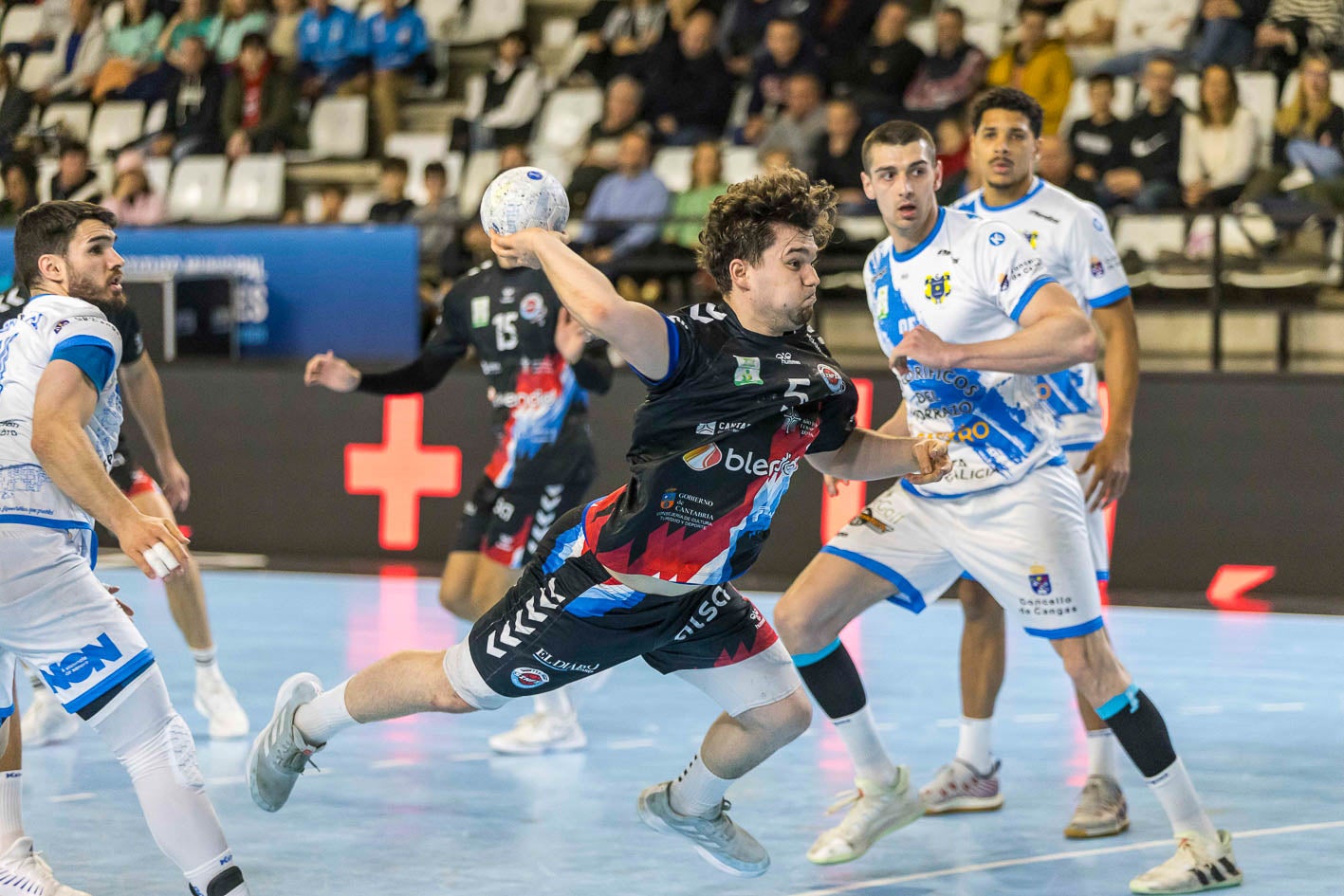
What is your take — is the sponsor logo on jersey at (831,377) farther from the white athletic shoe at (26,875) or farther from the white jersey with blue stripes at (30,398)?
the white athletic shoe at (26,875)

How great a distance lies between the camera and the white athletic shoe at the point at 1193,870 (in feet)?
14.5

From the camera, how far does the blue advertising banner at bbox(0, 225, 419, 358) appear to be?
1043cm

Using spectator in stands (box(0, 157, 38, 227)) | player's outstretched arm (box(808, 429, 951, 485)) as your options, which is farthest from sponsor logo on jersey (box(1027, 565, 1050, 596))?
spectator in stands (box(0, 157, 38, 227))

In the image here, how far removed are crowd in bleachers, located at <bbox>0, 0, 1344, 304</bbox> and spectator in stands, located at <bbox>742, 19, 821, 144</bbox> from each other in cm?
2

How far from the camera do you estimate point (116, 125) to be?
48.4ft

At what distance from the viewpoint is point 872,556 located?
16.2ft

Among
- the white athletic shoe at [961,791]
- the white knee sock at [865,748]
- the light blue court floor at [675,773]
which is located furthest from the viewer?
the white athletic shoe at [961,791]

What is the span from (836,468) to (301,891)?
6.03 feet

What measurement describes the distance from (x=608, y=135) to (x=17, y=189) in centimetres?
465

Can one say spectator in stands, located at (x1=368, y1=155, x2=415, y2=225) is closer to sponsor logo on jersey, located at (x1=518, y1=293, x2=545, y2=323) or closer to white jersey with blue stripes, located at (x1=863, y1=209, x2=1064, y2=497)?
sponsor logo on jersey, located at (x1=518, y1=293, x2=545, y2=323)

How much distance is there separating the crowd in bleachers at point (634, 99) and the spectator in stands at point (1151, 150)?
0.04 feet

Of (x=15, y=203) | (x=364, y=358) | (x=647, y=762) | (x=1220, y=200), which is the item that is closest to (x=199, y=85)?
(x=15, y=203)

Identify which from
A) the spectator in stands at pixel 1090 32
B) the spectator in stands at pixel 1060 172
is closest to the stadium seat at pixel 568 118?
the spectator in stands at pixel 1090 32

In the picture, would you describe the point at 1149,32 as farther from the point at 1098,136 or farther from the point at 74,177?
the point at 74,177
